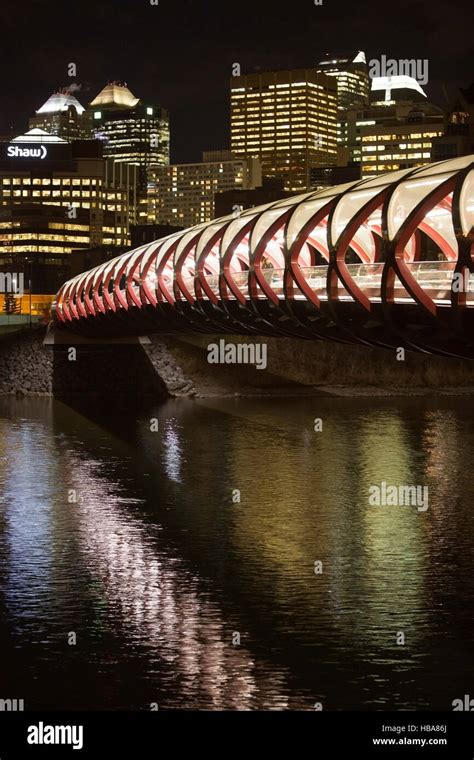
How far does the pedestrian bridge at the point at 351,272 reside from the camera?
2883cm

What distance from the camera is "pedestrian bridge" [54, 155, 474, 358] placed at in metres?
28.8

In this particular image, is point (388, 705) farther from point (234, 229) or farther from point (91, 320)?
point (91, 320)

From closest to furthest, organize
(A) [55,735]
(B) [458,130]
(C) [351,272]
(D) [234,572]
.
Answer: (A) [55,735] < (D) [234,572] < (C) [351,272] < (B) [458,130]

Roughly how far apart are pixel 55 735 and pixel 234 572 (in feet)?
34.2

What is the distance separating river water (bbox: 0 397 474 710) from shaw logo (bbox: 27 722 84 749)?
534mm

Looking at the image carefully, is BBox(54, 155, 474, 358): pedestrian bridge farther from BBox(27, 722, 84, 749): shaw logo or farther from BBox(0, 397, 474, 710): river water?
BBox(27, 722, 84, 749): shaw logo

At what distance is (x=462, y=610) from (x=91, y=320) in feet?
157

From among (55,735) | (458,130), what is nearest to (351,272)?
(55,735)

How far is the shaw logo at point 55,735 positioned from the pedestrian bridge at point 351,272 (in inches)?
483

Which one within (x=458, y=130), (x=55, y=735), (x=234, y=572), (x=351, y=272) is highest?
(x=458, y=130)

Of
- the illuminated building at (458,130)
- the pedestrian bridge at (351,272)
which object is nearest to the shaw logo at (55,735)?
the pedestrian bridge at (351,272)

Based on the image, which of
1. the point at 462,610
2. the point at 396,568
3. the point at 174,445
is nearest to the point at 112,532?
the point at 396,568

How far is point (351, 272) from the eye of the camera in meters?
33.3

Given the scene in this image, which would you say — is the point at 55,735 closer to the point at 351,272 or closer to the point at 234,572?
the point at 234,572
